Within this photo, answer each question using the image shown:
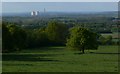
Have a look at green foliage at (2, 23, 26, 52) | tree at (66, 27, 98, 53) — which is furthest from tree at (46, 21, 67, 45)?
green foliage at (2, 23, 26, 52)

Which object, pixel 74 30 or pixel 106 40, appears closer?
pixel 74 30

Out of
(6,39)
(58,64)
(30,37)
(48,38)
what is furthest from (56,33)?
(58,64)

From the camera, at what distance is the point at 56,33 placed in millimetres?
88375

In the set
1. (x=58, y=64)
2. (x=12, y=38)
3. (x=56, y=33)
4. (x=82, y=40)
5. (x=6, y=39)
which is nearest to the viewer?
(x=58, y=64)

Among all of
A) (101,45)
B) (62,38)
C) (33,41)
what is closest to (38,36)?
(33,41)

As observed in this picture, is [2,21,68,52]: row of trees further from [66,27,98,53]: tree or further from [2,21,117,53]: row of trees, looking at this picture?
[66,27,98,53]: tree

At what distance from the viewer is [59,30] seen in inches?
3605

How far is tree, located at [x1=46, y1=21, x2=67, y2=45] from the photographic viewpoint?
282ft

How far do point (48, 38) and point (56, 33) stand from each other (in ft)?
16.4

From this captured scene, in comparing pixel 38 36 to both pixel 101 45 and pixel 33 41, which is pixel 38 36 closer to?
pixel 33 41

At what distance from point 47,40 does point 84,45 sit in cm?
2433

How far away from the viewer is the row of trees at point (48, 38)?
53.7 m

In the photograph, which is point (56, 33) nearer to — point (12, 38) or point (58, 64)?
point (12, 38)

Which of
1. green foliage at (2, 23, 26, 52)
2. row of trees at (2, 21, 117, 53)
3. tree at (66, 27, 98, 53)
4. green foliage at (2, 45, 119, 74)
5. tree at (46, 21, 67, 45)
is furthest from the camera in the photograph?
tree at (46, 21, 67, 45)
